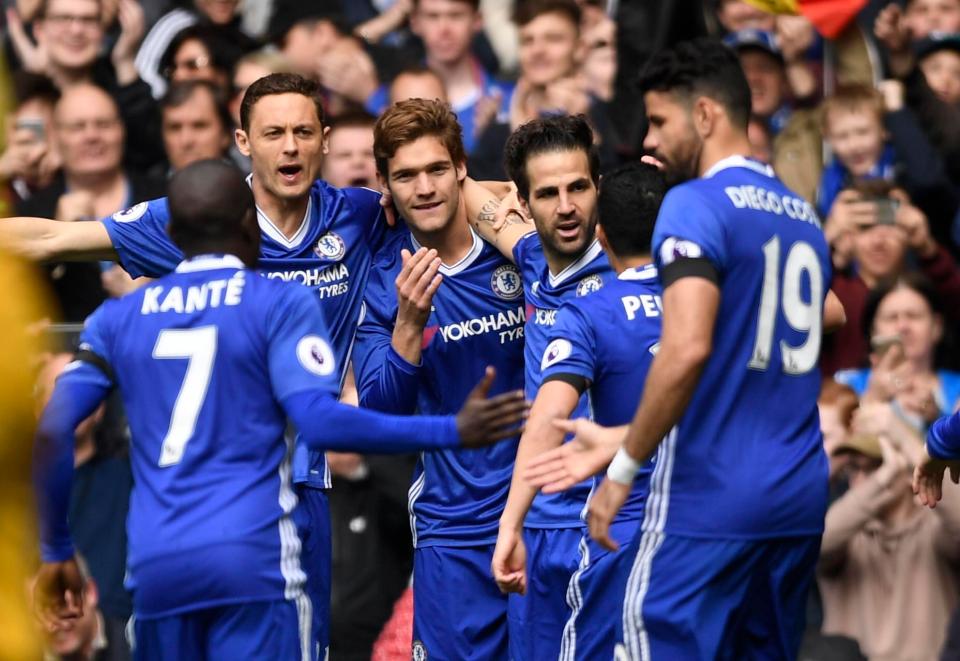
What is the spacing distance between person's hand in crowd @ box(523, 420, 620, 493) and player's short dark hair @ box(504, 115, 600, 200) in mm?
1813

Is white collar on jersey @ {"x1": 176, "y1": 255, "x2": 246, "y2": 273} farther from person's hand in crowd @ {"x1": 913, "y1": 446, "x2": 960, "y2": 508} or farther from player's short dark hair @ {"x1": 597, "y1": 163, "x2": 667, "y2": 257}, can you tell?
person's hand in crowd @ {"x1": 913, "y1": 446, "x2": 960, "y2": 508}

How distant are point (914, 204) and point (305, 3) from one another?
469 cm

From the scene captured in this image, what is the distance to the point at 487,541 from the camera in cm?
796

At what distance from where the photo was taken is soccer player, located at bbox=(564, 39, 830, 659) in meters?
5.99

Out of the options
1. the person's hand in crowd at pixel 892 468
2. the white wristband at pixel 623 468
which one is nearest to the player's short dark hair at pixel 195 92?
the person's hand in crowd at pixel 892 468

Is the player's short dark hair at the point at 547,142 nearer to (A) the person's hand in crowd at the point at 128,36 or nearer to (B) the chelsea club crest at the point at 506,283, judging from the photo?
(B) the chelsea club crest at the point at 506,283

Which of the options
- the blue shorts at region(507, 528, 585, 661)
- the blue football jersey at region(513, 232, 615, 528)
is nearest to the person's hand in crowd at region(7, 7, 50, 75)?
the blue football jersey at region(513, 232, 615, 528)

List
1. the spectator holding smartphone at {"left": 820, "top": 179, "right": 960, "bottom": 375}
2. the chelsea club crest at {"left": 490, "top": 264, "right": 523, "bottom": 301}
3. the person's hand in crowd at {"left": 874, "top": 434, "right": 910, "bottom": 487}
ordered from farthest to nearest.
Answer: the spectator holding smartphone at {"left": 820, "top": 179, "right": 960, "bottom": 375}
the person's hand in crowd at {"left": 874, "top": 434, "right": 910, "bottom": 487}
the chelsea club crest at {"left": 490, "top": 264, "right": 523, "bottom": 301}

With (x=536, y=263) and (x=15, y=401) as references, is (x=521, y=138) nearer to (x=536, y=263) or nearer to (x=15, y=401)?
(x=536, y=263)

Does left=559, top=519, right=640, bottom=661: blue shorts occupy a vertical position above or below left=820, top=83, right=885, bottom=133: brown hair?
below

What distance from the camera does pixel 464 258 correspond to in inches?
319

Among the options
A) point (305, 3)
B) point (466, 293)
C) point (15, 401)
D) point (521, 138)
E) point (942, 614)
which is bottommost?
point (942, 614)

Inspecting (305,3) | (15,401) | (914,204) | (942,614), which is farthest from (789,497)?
(305,3)

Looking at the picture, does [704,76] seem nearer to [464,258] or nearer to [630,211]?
[630,211]
